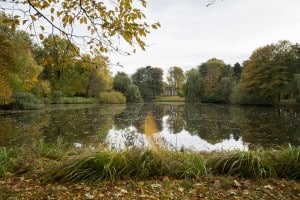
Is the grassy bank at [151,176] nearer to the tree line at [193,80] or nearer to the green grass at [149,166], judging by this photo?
the green grass at [149,166]

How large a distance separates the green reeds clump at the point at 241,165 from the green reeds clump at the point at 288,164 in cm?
15

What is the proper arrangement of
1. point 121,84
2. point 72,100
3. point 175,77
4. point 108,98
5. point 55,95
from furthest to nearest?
1. point 175,77
2. point 121,84
3. point 108,98
4. point 72,100
5. point 55,95

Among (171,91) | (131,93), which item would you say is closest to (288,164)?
(131,93)

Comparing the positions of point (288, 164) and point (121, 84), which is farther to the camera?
point (121, 84)

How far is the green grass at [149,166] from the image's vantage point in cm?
A: 407

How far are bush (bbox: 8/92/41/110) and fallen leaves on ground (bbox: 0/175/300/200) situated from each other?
74.7ft

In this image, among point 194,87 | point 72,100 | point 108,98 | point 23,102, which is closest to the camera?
point 23,102

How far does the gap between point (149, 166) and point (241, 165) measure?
4.93 feet

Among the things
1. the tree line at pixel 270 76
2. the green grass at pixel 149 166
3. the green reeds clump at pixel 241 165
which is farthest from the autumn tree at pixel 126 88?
the green reeds clump at pixel 241 165

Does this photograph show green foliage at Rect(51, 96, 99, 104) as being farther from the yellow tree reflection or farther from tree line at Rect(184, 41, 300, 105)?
the yellow tree reflection

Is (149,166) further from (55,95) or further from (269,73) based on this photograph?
(55,95)

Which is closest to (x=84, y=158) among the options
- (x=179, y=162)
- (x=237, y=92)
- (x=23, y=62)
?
(x=179, y=162)

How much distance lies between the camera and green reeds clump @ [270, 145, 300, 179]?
4.39 meters

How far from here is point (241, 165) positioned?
444 centimetres
